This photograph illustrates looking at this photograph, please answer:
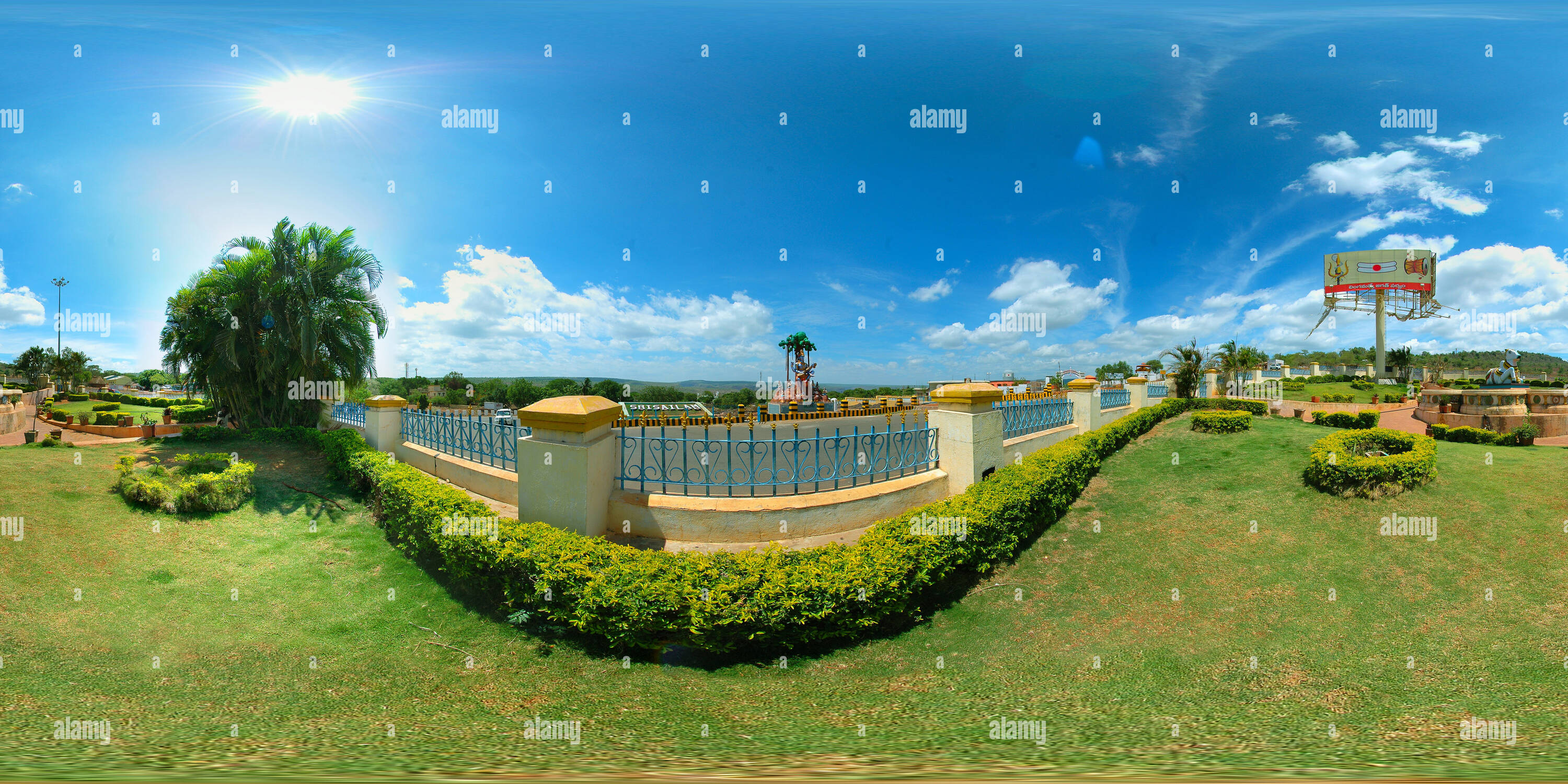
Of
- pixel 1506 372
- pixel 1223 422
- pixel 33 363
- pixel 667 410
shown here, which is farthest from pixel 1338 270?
pixel 33 363

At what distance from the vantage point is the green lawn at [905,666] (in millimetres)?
3191

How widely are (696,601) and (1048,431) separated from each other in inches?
350

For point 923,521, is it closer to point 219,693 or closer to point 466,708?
point 466,708

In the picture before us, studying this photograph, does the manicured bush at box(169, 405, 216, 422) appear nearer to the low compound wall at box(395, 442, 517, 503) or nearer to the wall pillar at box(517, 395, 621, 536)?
the low compound wall at box(395, 442, 517, 503)

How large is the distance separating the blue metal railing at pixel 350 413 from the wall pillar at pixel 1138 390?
67.4 feet

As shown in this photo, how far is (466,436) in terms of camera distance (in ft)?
28.2

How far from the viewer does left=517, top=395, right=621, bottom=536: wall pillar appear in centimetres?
555

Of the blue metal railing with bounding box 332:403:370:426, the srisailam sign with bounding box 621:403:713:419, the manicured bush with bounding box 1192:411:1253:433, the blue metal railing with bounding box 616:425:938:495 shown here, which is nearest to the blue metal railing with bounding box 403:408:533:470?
the blue metal railing with bounding box 616:425:938:495

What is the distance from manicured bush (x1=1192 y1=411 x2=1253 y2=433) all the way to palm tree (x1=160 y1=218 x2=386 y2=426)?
21.9 metres

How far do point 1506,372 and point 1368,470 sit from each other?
1546 centimetres

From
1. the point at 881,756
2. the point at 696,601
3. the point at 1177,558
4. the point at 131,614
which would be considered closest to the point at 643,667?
the point at 696,601

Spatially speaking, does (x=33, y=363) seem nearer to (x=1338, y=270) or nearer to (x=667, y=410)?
(x=667, y=410)

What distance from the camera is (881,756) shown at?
321cm

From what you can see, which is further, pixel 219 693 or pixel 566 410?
pixel 566 410
